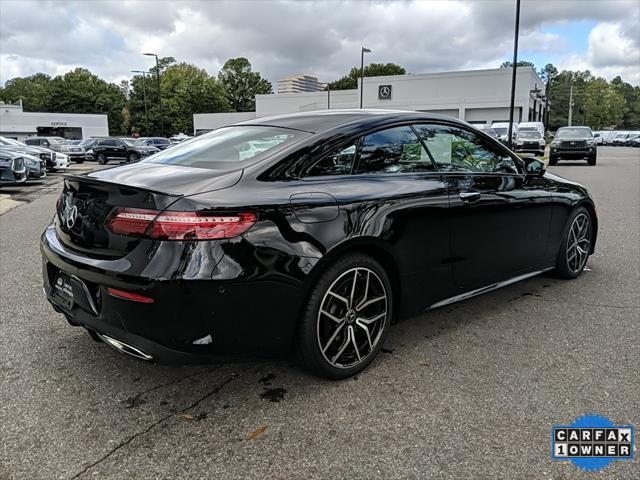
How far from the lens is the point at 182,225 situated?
2.40m

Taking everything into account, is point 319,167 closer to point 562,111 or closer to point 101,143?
point 101,143

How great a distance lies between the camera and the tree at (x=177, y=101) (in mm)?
80312

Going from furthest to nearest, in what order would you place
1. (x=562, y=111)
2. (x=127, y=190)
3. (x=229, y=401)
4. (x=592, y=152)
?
(x=562, y=111), (x=592, y=152), (x=229, y=401), (x=127, y=190)

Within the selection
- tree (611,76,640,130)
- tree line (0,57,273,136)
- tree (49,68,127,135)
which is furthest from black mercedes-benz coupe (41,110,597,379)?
tree (611,76,640,130)

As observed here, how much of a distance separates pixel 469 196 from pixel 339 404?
172cm

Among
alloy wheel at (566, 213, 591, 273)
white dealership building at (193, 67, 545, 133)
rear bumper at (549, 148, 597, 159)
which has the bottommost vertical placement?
alloy wheel at (566, 213, 591, 273)

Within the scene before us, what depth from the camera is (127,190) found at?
8.47ft

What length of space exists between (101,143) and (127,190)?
1226 inches

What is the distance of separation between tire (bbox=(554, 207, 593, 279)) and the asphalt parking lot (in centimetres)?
77

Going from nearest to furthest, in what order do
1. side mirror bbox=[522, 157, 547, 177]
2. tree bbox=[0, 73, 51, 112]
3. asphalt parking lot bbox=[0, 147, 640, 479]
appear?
asphalt parking lot bbox=[0, 147, 640, 479]
side mirror bbox=[522, 157, 547, 177]
tree bbox=[0, 73, 51, 112]

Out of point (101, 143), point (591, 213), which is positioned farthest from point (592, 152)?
point (101, 143)

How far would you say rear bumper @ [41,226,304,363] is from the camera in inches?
94.2

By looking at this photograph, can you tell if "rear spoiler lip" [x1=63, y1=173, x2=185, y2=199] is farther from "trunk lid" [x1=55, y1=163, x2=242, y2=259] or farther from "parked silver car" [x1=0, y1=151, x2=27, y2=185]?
"parked silver car" [x1=0, y1=151, x2=27, y2=185]

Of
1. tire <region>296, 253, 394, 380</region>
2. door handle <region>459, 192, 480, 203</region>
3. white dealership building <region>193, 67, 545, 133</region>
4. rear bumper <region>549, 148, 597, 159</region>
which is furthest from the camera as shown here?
white dealership building <region>193, 67, 545, 133</region>
